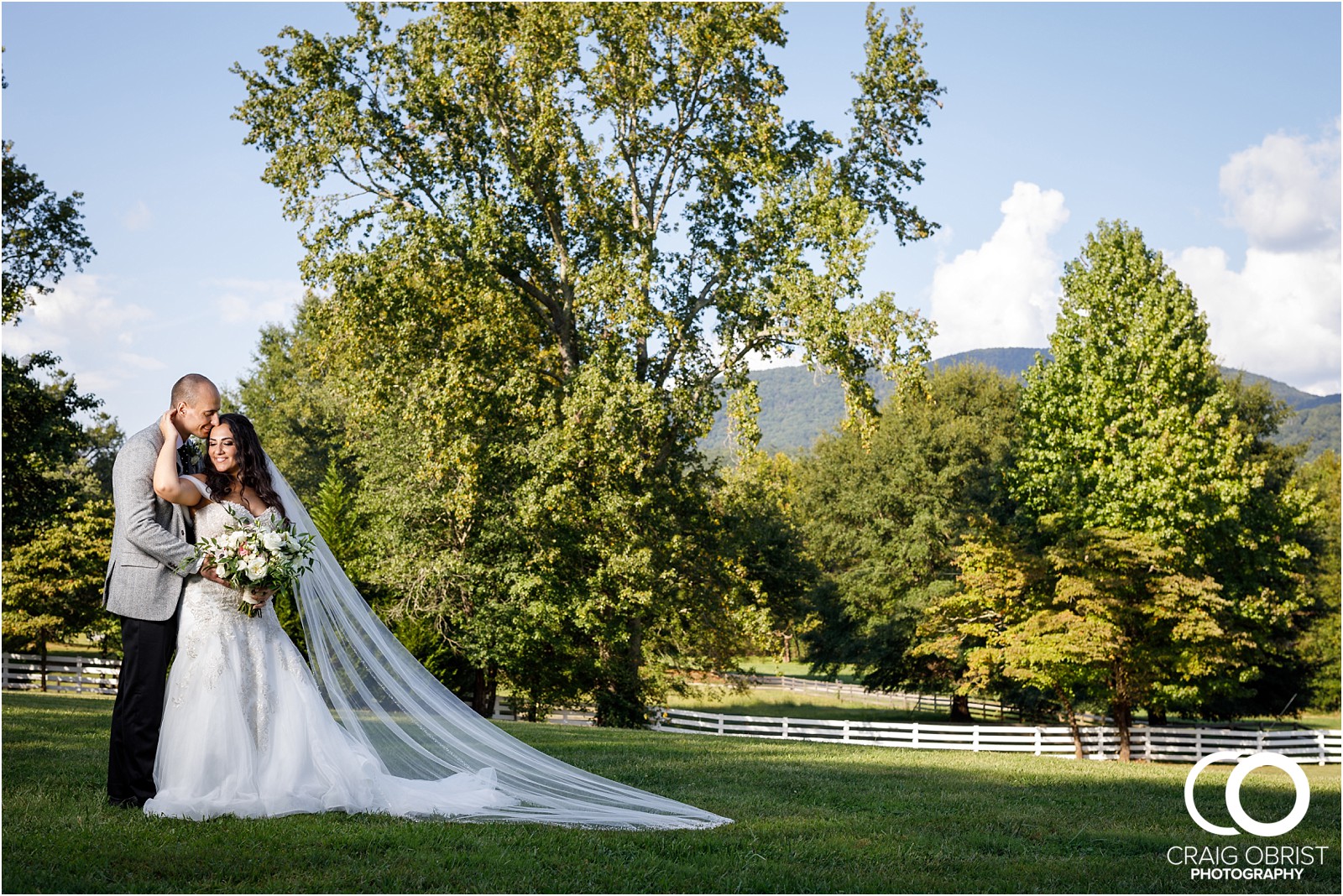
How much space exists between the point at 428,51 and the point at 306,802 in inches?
659

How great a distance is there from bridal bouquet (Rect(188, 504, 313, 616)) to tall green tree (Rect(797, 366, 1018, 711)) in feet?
86.2

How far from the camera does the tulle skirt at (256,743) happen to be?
20.9ft

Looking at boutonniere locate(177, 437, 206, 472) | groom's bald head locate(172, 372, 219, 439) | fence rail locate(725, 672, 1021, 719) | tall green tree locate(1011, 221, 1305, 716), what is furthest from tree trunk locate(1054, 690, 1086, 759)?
groom's bald head locate(172, 372, 219, 439)

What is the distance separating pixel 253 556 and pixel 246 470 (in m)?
0.70

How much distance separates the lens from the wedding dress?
6.44 meters

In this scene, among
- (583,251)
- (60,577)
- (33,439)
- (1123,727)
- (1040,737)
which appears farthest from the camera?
(60,577)

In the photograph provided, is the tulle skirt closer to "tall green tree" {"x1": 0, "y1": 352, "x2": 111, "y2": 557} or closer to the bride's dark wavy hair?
the bride's dark wavy hair

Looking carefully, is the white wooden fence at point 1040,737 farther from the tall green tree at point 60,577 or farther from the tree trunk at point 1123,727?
the tall green tree at point 60,577

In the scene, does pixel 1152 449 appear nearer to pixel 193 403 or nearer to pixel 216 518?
pixel 216 518

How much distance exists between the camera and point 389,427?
24.9 meters

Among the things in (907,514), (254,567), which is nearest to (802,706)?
(907,514)

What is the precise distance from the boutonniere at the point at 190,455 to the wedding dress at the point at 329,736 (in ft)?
1.10

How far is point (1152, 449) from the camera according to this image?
74.9ft

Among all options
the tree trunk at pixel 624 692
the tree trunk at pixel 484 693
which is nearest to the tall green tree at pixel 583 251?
the tree trunk at pixel 624 692
